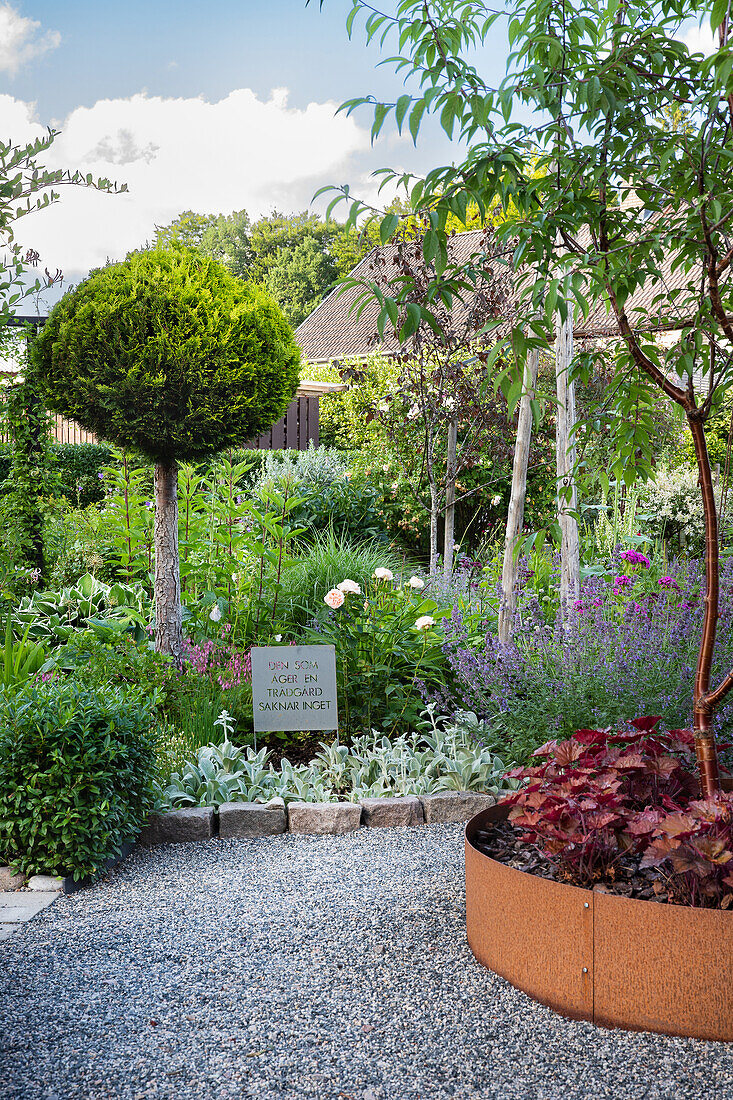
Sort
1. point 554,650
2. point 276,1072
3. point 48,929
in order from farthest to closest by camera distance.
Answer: point 554,650 → point 48,929 → point 276,1072

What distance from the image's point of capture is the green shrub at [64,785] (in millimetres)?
2523

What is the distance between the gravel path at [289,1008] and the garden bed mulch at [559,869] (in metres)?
0.24

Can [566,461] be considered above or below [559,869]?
above

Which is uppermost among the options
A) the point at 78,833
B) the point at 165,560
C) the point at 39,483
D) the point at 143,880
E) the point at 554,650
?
the point at 39,483

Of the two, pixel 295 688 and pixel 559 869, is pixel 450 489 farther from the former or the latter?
pixel 559 869

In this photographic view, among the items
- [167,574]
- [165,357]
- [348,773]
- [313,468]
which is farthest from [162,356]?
[313,468]

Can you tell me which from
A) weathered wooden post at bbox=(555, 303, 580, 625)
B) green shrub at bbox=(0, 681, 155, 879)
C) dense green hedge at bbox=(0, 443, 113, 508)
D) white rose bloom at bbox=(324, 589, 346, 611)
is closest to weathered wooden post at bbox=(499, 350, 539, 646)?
weathered wooden post at bbox=(555, 303, 580, 625)

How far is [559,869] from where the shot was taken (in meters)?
2.01

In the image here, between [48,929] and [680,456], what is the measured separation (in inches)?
331

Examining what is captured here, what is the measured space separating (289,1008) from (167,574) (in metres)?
2.37

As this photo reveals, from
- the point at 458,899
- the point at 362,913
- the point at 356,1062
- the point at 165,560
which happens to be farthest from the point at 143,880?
the point at 165,560

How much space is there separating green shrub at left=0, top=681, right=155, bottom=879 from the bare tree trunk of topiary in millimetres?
1157

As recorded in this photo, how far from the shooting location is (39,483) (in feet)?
15.5

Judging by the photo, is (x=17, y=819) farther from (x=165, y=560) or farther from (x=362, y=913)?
(x=165, y=560)
